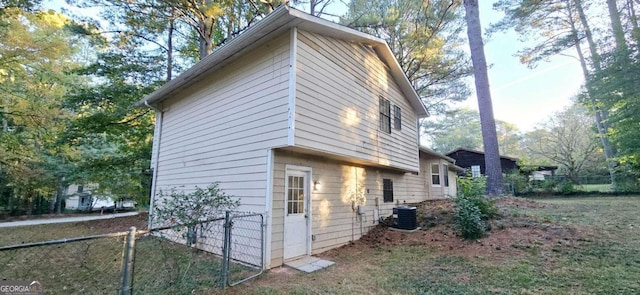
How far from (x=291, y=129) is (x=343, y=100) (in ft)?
7.09

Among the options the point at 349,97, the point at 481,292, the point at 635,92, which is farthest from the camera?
the point at 635,92

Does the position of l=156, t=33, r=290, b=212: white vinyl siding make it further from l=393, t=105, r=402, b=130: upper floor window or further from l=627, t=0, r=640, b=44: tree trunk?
l=627, t=0, r=640, b=44: tree trunk

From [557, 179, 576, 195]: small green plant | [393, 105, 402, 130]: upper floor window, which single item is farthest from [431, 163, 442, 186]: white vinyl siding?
[557, 179, 576, 195]: small green plant

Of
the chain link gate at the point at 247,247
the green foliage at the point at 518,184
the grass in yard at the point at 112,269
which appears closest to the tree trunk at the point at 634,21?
the green foliage at the point at 518,184

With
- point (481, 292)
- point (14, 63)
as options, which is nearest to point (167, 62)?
point (14, 63)

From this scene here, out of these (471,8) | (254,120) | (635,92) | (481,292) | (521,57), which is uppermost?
(521,57)

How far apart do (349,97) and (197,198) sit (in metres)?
4.26

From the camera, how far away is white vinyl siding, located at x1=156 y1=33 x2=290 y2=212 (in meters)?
5.57

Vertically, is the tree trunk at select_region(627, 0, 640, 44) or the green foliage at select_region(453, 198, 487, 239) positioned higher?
the tree trunk at select_region(627, 0, 640, 44)

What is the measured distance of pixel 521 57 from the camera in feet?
63.3

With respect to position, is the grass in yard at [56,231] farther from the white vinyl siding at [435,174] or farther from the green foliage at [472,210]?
the white vinyl siding at [435,174]

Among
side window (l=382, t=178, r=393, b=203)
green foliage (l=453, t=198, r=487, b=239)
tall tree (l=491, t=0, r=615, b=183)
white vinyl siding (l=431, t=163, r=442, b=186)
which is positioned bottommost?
green foliage (l=453, t=198, r=487, b=239)

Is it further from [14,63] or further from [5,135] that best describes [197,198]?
[5,135]

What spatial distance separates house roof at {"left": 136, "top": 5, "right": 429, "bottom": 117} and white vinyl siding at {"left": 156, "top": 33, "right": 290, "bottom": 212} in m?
0.20
